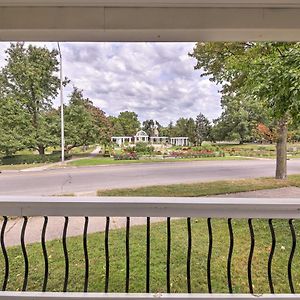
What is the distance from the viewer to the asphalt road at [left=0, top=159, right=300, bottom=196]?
135 centimetres

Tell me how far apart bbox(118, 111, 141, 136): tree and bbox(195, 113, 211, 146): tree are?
31cm

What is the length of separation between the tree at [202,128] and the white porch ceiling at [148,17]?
1.51 feet

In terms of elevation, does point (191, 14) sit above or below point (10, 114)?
above

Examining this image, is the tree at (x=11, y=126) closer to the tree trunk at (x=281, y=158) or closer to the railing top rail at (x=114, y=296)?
the railing top rail at (x=114, y=296)

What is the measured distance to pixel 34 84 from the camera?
1357 millimetres

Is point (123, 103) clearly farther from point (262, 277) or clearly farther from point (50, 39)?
point (262, 277)

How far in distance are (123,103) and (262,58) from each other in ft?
4.43

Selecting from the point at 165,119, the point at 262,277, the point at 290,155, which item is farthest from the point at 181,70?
the point at 262,277

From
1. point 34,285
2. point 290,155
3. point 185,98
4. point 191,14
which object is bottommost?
point 34,285

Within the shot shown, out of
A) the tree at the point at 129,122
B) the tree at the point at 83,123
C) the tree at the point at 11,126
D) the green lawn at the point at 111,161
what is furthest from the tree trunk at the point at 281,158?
the tree at the point at 11,126

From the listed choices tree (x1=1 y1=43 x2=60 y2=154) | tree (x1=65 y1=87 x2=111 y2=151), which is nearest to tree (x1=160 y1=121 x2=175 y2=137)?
tree (x1=65 y1=87 x2=111 y2=151)

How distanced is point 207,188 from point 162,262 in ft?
2.72

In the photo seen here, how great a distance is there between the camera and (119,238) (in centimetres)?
220

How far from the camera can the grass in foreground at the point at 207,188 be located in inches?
56.8
